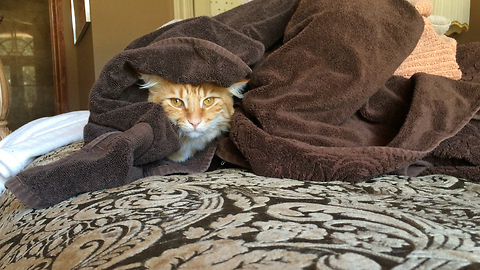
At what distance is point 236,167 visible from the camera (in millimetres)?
858

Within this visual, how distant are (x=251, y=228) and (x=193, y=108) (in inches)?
23.3

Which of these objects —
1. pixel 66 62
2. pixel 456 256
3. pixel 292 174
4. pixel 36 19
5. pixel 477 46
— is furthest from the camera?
pixel 36 19

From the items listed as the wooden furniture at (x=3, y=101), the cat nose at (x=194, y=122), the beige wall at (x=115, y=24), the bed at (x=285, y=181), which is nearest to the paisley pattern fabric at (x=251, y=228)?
the bed at (x=285, y=181)

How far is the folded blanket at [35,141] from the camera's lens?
90cm

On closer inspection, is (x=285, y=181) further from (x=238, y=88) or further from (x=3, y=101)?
(x=3, y=101)

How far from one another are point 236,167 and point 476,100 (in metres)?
0.57

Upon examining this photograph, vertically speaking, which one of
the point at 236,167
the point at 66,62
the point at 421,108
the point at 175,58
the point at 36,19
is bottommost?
the point at 236,167

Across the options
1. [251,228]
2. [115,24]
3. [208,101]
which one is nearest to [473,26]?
[208,101]

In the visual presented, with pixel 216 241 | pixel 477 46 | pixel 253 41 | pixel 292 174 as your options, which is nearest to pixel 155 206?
pixel 216 241

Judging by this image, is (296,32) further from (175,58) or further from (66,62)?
(66,62)

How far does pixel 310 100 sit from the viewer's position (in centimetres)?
76

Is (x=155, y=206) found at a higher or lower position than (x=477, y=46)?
lower

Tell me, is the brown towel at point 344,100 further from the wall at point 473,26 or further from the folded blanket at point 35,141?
the wall at point 473,26

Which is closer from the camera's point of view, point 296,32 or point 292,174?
point 292,174
